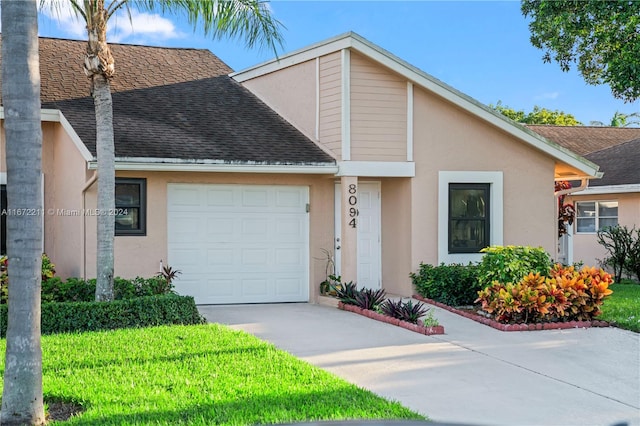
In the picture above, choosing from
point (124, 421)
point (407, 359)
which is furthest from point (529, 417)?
point (124, 421)

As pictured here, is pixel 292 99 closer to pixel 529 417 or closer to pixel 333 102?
pixel 333 102

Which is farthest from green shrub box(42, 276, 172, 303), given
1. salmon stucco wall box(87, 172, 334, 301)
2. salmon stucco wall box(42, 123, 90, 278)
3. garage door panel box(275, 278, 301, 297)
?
garage door panel box(275, 278, 301, 297)

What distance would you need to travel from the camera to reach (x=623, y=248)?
65.6 ft

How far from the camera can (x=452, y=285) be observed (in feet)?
45.8

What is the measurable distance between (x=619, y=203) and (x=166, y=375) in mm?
17956

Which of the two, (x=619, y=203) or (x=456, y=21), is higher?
(x=456, y=21)

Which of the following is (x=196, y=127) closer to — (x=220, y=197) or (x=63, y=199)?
(x=220, y=197)

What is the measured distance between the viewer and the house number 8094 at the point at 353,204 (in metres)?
14.1

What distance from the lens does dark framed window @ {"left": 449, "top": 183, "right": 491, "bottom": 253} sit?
15117mm

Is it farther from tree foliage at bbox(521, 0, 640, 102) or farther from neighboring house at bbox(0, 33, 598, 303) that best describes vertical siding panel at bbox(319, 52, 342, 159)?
tree foliage at bbox(521, 0, 640, 102)

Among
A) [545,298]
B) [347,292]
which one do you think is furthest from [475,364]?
[347,292]

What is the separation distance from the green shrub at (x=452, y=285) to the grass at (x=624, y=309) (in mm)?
2328

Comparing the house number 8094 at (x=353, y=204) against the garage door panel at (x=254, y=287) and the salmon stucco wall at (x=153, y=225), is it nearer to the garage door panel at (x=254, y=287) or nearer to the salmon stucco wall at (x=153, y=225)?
the salmon stucco wall at (x=153, y=225)

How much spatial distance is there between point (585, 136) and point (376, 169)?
18035 millimetres
